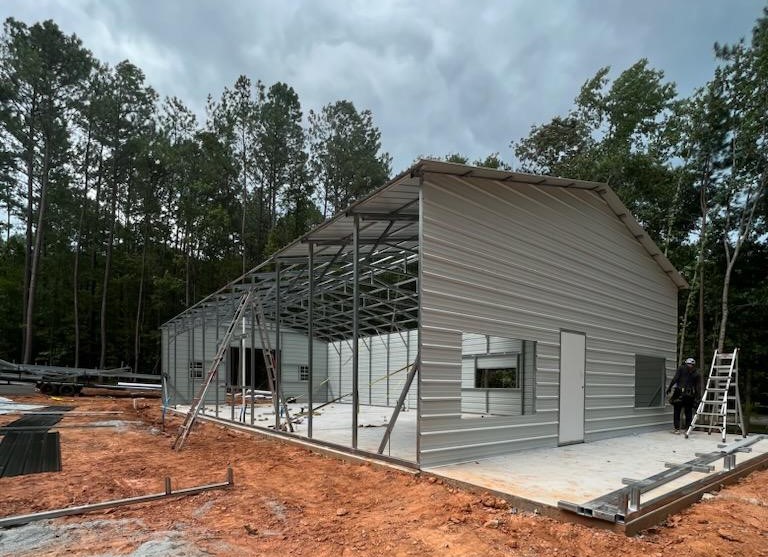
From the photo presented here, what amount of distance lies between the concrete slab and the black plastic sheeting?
5.69 metres

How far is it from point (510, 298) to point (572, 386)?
233 cm

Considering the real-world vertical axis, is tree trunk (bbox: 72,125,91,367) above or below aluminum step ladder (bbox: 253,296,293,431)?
above

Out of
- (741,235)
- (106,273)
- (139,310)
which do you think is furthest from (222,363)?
(741,235)

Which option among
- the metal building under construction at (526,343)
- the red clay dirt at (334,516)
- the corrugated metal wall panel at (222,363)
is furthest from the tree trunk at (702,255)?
the corrugated metal wall panel at (222,363)

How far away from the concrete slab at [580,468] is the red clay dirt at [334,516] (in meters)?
0.31

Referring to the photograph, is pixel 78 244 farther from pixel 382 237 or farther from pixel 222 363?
pixel 382 237

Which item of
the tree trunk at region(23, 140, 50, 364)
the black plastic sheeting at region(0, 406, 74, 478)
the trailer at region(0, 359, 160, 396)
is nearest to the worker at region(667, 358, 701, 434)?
the black plastic sheeting at region(0, 406, 74, 478)

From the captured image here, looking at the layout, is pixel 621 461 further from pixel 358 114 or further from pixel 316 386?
pixel 358 114

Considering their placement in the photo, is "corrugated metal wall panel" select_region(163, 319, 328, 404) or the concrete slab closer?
the concrete slab

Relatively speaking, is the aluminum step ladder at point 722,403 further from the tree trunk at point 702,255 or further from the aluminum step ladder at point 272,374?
the aluminum step ladder at point 272,374

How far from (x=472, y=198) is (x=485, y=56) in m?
12.0

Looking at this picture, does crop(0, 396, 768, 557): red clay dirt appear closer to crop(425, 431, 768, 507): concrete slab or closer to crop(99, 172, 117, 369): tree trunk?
crop(425, 431, 768, 507): concrete slab

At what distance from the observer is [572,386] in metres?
9.08

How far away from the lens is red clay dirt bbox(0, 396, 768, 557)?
4203 millimetres
